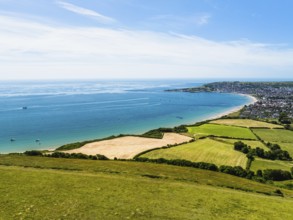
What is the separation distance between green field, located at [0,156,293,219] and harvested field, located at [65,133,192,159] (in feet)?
79.6

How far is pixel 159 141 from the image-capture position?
69562 millimetres

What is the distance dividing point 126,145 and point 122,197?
4215 cm

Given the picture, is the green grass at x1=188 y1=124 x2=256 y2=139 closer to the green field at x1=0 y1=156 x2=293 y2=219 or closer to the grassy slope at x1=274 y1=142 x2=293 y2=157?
the grassy slope at x1=274 y1=142 x2=293 y2=157

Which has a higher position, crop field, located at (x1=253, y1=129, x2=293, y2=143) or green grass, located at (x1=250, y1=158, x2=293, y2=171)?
crop field, located at (x1=253, y1=129, x2=293, y2=143)

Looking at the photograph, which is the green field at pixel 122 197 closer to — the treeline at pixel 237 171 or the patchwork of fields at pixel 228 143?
the treeline at pixel 237 171

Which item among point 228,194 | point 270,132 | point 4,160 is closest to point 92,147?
point 4,160

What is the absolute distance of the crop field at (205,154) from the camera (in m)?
53.8

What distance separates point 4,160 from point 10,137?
48.0 meters

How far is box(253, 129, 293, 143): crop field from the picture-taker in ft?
248

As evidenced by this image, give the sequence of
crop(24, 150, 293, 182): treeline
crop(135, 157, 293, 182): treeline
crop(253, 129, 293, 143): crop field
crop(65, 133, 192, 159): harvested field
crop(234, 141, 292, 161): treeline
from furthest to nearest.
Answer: crop(253, 129, 293, 143): crop field → crop(234, 141, 292, 161): treeline → crop(65, 133, 192, 159): harvested field → crop(24, 150, 293, 182): treeline → crop(135, 157, 293, 182): treeline

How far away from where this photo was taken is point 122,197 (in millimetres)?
22641

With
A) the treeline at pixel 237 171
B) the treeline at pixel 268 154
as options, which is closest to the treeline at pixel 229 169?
the treeline at pixel 237 171

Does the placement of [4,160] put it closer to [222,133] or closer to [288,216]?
[288,216]

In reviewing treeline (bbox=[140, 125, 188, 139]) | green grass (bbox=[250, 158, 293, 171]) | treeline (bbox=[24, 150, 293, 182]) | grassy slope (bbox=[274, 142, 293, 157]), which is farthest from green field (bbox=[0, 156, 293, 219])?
treeline (bbox=[140, 125, 188, 139])
